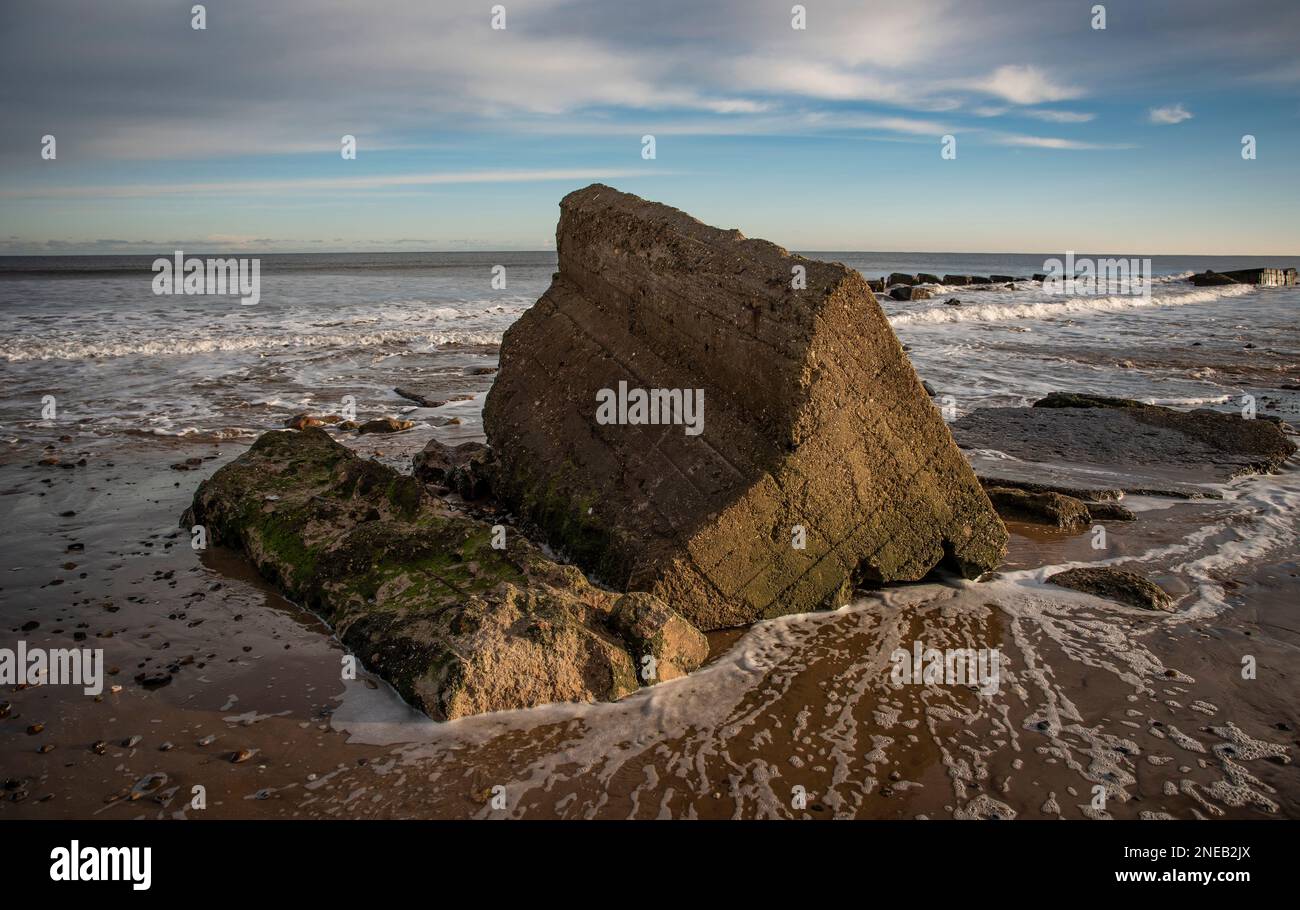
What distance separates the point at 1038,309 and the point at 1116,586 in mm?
30265

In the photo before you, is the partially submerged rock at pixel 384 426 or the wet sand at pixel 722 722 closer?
the wet sand at pixel 722 722

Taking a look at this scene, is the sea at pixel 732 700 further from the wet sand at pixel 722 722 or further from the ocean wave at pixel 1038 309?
the ocean wave at pixel 1038 309

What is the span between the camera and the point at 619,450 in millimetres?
6621

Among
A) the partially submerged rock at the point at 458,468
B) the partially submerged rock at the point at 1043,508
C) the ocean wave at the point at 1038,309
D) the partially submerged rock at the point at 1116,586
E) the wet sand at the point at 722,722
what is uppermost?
the ocean wave at the point at 1038,309

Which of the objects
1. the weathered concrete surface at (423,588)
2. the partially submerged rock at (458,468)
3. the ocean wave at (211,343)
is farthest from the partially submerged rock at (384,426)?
the ocean wave at (211,343)

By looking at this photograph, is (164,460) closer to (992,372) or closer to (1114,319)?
(992,372)

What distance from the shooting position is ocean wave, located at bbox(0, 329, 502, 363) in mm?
18500

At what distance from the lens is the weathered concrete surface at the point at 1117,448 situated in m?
9.09

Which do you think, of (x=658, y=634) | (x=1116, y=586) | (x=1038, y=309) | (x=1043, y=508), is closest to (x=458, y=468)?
(x=658, y=634)

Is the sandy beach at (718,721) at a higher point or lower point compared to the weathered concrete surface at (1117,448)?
lower

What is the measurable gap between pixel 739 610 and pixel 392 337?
63.2 feet

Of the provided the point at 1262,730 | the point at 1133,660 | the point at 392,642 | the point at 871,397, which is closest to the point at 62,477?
the point at 392,642

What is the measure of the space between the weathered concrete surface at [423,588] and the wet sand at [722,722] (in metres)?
0.17

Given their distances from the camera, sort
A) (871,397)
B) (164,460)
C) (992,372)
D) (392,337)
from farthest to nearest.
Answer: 1. (392,337)
2. (992,372)
3. (164,460)
4. (871,397)
